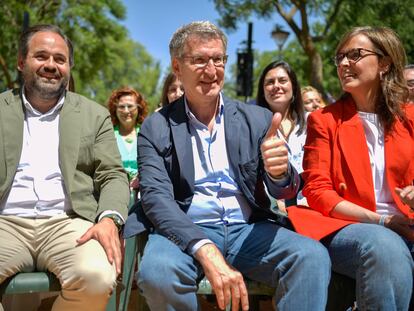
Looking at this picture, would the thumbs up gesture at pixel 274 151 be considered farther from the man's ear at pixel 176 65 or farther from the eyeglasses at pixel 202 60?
the man's ear at pixel 176 65

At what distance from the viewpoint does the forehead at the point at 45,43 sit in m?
2.99

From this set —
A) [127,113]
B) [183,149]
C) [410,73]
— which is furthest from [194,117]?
[127,113]

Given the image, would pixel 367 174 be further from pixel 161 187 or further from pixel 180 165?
pixel 161 187

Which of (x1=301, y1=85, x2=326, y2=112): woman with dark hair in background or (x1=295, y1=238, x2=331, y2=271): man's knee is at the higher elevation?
(x1=301, y1=85, x2=326, y2=112): woman with dark hair in background

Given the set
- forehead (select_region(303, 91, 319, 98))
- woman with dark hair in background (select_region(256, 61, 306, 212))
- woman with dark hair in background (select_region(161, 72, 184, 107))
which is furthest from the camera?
forehead (select_region(303, 91, 319, 98))

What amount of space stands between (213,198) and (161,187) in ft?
0.99

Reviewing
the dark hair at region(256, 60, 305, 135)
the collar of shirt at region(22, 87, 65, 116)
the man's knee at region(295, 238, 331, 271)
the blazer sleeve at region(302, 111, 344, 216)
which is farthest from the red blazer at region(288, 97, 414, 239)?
the dark hair at region(256, 60, 305, 135)

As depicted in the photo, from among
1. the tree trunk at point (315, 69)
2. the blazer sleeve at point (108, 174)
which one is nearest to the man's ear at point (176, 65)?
the blazer sleeve at point (108, 174)

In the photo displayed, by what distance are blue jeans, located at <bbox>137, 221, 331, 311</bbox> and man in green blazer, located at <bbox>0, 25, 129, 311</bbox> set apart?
1.14ft

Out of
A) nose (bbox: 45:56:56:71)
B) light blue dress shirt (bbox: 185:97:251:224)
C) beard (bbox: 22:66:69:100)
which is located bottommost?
light blue dress shirt (bbox: 185:97:251:224)

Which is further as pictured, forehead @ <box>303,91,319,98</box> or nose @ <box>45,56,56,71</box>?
forehead @ <box>303,91,319,98</box>

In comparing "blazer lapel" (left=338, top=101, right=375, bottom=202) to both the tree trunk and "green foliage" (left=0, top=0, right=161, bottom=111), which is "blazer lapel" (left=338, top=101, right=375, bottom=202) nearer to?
the tree trunk

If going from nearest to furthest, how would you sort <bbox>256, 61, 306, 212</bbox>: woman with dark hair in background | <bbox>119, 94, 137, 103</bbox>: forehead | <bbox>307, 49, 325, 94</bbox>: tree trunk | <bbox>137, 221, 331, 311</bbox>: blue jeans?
<bbox>137, 221, 331, 311</bbox>: blue jeans < <bbox>256, 61, 306, 212</bbox>: woman with dark hair in background < <bbox>119, 94, 137, 103</bbox>: forehead < <bbox>307, 49, 325, 94</bbox>: tree trunk

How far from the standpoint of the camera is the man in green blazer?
8.23 ft
